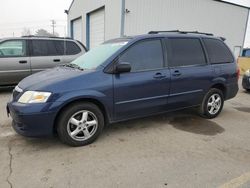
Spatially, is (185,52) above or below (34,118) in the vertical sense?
above

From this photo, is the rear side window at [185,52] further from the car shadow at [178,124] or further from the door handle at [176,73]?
the car shadow at [178,124]

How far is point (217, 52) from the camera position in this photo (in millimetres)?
4781

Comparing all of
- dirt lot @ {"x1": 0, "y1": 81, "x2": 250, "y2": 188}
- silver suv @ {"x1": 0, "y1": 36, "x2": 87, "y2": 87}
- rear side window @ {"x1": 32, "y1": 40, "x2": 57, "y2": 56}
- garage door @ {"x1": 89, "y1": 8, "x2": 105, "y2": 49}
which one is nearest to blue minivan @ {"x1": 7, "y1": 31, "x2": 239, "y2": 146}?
dirt lot @ {"x1": 0, "y1": 81, "x2": 250, "y2": 188}

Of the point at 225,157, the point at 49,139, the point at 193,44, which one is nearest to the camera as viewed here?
the point at 225,157

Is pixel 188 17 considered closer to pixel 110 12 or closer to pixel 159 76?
pixel 110 12

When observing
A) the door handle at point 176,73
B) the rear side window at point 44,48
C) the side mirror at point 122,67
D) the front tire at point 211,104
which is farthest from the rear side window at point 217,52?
the rear side window at point 44,48

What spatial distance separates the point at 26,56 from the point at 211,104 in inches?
211

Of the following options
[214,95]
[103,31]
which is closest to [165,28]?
[103,31]

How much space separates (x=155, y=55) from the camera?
3930mm

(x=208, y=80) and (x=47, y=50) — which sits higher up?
(x=47, y=50)

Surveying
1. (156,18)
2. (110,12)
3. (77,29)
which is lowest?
(77,29)

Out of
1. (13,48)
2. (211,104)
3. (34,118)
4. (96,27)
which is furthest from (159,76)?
(96,27)

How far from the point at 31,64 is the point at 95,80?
165 inches

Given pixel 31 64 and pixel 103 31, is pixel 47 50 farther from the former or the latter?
pixel 103 31
